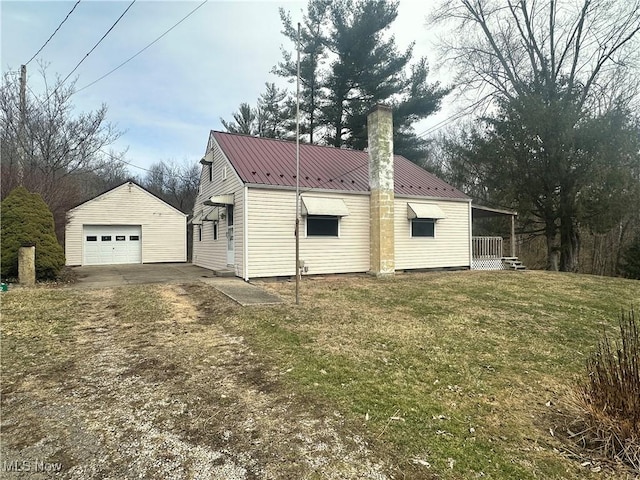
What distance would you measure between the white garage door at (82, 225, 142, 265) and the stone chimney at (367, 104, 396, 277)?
40.6ft

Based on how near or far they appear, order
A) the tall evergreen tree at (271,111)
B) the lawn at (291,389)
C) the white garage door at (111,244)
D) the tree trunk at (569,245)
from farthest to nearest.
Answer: the tall evergreen tree at (271,111) < the tree trunk at (569,245) < the white garage door at (111,244) < the lawn at (291,389)

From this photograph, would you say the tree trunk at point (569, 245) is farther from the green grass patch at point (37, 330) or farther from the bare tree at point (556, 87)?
the green grass patch at point (37, 330)

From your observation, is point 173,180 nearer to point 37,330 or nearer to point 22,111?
point 22,111

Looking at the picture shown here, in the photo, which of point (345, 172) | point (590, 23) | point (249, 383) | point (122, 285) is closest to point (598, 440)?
point (249, 383)

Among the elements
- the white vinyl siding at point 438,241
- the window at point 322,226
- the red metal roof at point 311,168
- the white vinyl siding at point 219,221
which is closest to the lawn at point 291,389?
the white vinyl siding at point 219,221

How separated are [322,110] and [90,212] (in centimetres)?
1442

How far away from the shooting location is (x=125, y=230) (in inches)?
710

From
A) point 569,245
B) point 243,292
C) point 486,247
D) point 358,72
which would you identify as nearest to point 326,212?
point 243,292

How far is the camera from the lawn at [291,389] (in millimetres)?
2555

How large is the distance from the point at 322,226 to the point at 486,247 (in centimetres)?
892

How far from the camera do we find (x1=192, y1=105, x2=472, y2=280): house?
437 inches

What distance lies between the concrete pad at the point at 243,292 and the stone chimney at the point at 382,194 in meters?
4.59

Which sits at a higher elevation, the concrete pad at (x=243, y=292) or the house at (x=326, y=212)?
the house at (x=326, y=212)

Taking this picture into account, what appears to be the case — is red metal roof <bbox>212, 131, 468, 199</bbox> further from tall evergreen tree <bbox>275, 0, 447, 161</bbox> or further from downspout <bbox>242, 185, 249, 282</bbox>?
tall evergreen tree <bbox>275, 0, 447, 161</bbox>
